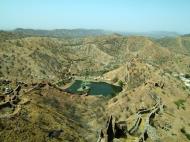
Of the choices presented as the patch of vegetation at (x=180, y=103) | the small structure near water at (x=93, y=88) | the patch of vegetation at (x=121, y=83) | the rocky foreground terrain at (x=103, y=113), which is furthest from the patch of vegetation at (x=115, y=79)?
the patch of vegetation at (x=180, y=103)

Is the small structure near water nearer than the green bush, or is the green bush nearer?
the small structure near water

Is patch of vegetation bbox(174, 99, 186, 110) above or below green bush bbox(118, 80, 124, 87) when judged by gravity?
above

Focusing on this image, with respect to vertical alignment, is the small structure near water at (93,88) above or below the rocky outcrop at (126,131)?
below

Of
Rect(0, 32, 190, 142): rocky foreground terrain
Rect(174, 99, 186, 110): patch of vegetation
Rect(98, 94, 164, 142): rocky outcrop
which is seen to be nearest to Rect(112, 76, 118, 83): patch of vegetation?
Rect(0, 32, 190, 142): rocky foreground terrain

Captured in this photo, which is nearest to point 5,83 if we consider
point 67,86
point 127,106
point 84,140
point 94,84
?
point 67,86

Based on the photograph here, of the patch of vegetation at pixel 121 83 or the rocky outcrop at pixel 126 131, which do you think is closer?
the rocky outcrop at pixel 126 131

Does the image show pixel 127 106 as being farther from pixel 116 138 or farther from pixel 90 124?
pixel 116 138

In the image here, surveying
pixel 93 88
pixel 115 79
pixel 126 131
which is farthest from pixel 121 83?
pixel 126 131

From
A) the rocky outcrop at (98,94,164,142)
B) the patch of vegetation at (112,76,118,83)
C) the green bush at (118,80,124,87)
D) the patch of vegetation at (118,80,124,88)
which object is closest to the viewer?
the rocky outcrop at (98,94,164,142)

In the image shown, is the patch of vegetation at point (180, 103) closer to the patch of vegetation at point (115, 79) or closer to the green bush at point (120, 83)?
the green bush at point (120, 83)

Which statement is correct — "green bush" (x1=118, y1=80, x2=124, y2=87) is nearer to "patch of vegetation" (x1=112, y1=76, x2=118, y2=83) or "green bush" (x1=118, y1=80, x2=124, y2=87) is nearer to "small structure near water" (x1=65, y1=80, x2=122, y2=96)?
"small structure near water" (x1=65, y1=80, x2=122, y2=96)

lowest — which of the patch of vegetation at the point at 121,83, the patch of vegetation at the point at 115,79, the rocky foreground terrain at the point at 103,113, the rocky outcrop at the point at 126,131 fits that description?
the patch of vegetation at the point at 115,79
